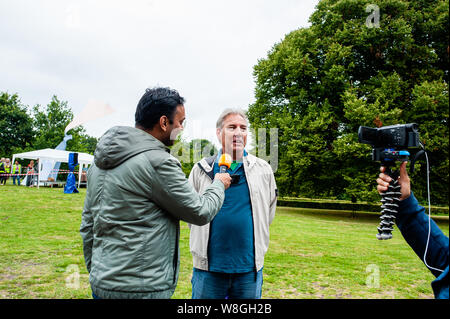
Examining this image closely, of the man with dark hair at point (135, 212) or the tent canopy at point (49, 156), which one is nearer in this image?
the man with dark hair at point (135, 212)

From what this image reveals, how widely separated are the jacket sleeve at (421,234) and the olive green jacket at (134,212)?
3.62 feet

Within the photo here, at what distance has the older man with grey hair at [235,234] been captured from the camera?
2309mm

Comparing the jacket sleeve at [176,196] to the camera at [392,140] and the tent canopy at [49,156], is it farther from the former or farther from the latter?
the tent canopy at [49,156]

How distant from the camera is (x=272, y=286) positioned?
446 cm

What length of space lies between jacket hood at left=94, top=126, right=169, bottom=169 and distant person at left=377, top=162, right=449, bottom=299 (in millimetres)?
1383

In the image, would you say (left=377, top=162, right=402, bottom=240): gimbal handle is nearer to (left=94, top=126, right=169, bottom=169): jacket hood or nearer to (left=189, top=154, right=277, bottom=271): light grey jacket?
(left=189, top=154, right=277, bottom=271): light grey jacket

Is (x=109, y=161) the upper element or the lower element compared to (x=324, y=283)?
upper

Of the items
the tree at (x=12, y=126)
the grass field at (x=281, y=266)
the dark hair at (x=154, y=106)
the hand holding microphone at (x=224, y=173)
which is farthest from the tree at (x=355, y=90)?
the tree at (x=12, y=126)

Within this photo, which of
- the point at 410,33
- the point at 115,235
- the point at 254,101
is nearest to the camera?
the point at 115,235

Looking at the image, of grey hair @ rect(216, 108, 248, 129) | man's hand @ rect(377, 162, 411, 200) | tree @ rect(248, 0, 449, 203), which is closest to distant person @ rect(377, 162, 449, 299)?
man's hand @ rect(377, 162, 411, 200)

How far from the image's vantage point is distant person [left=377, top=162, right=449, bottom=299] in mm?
1329

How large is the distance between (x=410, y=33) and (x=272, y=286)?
599 inches

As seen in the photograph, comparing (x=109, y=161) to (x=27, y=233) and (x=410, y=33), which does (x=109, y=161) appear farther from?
(x=410, y=33)
